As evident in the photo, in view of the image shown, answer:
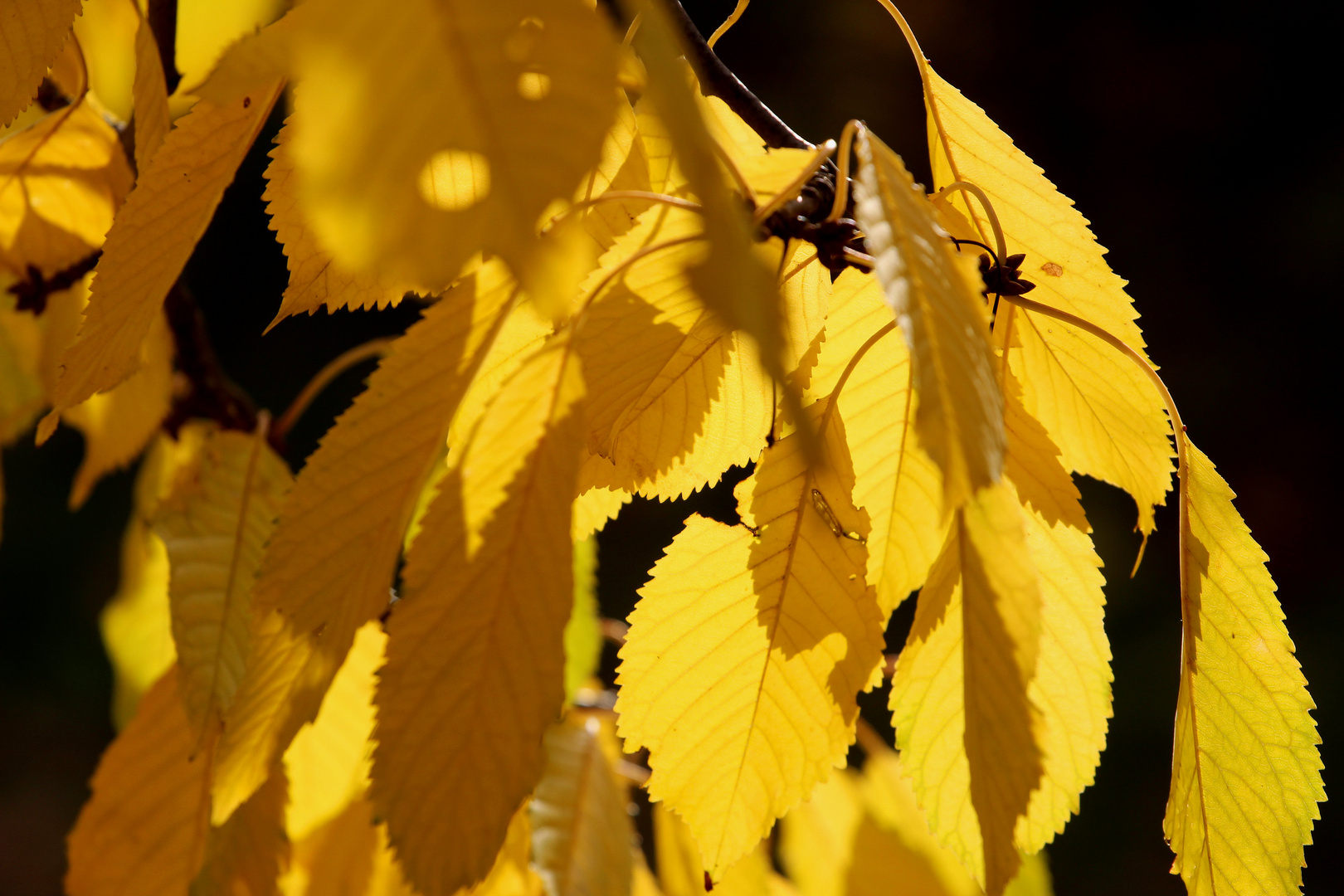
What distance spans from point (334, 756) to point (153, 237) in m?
0.44

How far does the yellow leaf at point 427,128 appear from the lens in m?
0.21

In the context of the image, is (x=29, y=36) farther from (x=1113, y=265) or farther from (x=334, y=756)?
(x=1113, y=265)

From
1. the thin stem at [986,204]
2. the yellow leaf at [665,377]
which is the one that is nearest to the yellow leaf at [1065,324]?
the thin stem at [986,204]

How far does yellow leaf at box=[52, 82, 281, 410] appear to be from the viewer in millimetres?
386

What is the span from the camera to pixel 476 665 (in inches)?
12.2

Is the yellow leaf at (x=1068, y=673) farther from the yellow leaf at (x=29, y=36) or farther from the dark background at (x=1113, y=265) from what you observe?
the dark background at (x=1113, y=265)

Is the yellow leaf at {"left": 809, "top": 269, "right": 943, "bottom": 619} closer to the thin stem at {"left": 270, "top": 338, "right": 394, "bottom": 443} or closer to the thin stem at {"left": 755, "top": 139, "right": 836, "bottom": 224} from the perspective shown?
the thin stem at {"left": 755, "top": 139, "right": 836, "bottom": 224}

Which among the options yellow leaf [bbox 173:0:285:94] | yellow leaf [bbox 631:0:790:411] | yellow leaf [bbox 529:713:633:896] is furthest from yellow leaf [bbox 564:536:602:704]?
yellow leaf [bbox 631:0:790:411]

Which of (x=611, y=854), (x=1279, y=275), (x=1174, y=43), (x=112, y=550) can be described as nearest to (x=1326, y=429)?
(x=1279, y=275)

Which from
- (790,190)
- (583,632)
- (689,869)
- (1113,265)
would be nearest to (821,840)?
(689,869)

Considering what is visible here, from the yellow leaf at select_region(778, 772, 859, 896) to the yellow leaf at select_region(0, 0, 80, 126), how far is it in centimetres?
91

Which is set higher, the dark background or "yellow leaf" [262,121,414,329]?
"yellow leaf" [262,121,414,329]

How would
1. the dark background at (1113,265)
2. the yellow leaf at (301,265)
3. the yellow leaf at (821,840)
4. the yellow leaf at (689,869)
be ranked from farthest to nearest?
the dark background at (1113,265) → the yellow leaf at (821,840) → the yellow leaf at (689,869) → the yellow leaf at (301,265)

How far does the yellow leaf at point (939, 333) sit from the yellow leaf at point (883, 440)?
0.37ft
